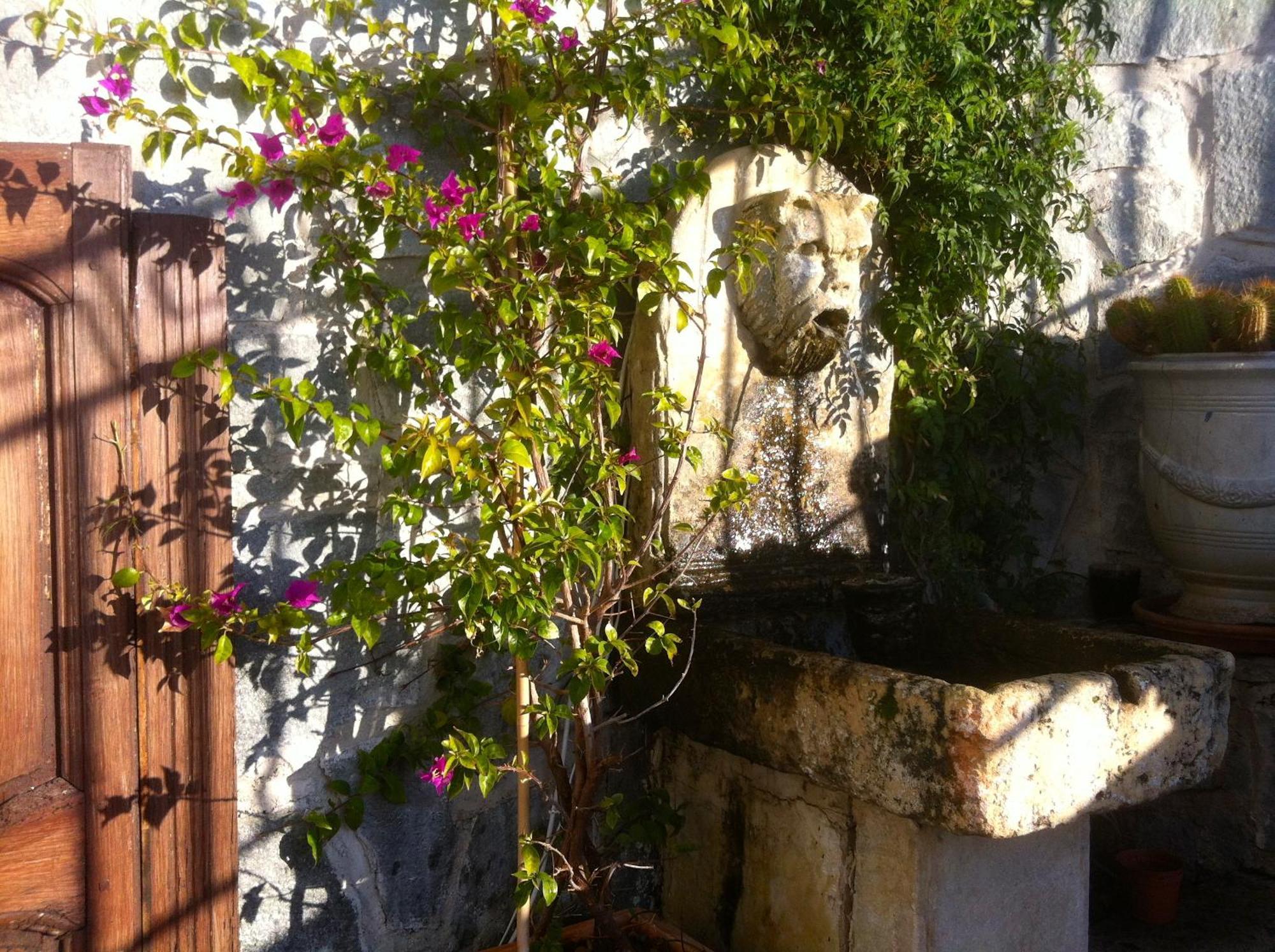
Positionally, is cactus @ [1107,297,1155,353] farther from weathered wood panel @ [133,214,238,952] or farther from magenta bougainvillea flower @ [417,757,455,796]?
weathered wood panel @ [133,214,238,952]

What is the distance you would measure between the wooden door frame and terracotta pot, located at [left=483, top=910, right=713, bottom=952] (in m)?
0.71

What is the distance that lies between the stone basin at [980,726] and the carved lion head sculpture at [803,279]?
69 cm

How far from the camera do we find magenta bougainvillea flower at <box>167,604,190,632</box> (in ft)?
6.66

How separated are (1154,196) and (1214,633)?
4.46 feet

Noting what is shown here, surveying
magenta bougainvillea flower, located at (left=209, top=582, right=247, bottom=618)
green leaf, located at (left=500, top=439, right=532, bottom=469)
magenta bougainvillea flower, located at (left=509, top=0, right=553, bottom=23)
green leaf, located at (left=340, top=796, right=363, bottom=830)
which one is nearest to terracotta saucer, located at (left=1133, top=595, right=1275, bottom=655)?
green leaf, located at (left=500, top=439, right=532, bottom=469)

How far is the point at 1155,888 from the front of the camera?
299 centimetres

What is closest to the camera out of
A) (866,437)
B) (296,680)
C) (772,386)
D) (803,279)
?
(296,680)

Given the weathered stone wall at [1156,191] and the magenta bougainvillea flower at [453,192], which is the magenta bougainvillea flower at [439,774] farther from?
the weathered stone wall at [1156,191]

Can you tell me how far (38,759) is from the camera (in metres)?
2.02

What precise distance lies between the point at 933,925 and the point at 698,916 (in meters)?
0.67

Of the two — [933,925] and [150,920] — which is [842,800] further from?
[150,920]

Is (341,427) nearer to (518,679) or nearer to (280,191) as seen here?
(280,191)

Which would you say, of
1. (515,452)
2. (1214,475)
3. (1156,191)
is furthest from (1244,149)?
(515,452)

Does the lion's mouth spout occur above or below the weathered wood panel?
above
